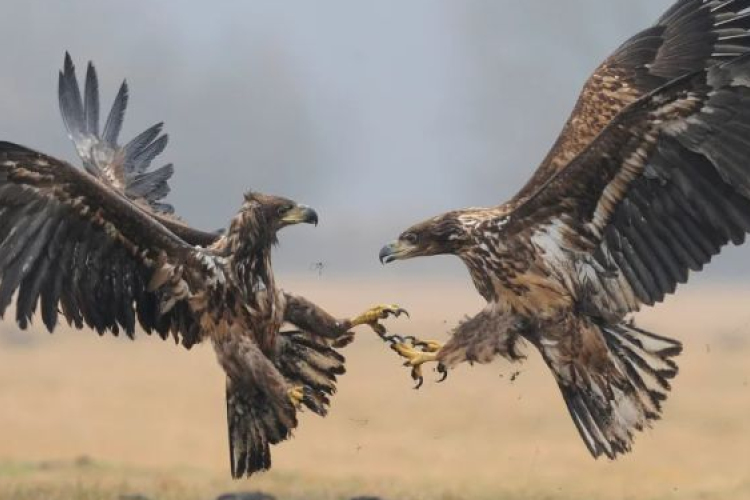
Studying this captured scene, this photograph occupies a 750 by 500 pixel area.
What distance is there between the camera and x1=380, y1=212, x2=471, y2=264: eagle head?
12742mm

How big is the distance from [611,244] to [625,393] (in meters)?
1.17

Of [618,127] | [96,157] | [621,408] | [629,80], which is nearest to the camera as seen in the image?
[618,127]

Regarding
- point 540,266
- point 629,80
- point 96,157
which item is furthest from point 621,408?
point 96,157

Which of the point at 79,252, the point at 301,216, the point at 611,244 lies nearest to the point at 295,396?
the point at 301,216

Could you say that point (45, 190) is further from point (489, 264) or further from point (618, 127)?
point (618, 127)

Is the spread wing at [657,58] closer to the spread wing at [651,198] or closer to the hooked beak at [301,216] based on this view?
the spread wing at [651,198]

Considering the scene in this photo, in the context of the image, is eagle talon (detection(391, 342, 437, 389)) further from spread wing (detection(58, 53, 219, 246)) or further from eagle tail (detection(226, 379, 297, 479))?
spread wing (detection(58, 53, 219, 246))

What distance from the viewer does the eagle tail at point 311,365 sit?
43.3 feet

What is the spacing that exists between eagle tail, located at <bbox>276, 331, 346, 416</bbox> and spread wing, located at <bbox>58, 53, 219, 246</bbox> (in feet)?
10.9

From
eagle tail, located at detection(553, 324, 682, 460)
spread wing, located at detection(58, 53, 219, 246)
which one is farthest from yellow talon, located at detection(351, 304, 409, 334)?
spread wing, located at detection(58, 53, 219, 246)

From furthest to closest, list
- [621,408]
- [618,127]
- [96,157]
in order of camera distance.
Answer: [96,157]
[621,408]
[618,127]

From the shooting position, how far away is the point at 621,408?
501 inches

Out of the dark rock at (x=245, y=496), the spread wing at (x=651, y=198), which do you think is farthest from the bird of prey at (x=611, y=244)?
the dark rock at (x=245, y=496)

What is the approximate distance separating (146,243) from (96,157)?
12.7 ft
